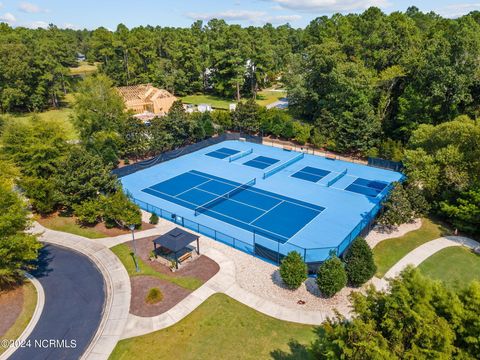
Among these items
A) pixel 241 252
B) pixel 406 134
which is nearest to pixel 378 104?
pixel 406 134

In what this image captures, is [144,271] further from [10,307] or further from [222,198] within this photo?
[222,198]

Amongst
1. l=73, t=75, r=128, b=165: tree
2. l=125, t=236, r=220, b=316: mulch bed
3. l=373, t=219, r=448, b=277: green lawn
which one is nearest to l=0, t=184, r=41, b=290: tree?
l=125, t=236, r=220, b=316: mulch bed

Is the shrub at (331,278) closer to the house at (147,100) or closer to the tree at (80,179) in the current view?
the tree at (80,179)

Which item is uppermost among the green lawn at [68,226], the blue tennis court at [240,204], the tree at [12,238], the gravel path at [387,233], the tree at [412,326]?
the tree at [412,326]

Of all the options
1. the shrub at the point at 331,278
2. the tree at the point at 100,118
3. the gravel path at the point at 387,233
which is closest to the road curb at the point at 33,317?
the shrub at the point at 331,278

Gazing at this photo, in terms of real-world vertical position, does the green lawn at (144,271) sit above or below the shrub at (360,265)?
below

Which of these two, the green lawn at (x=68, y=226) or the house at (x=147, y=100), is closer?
the green lawn at (x=68, y=226)
